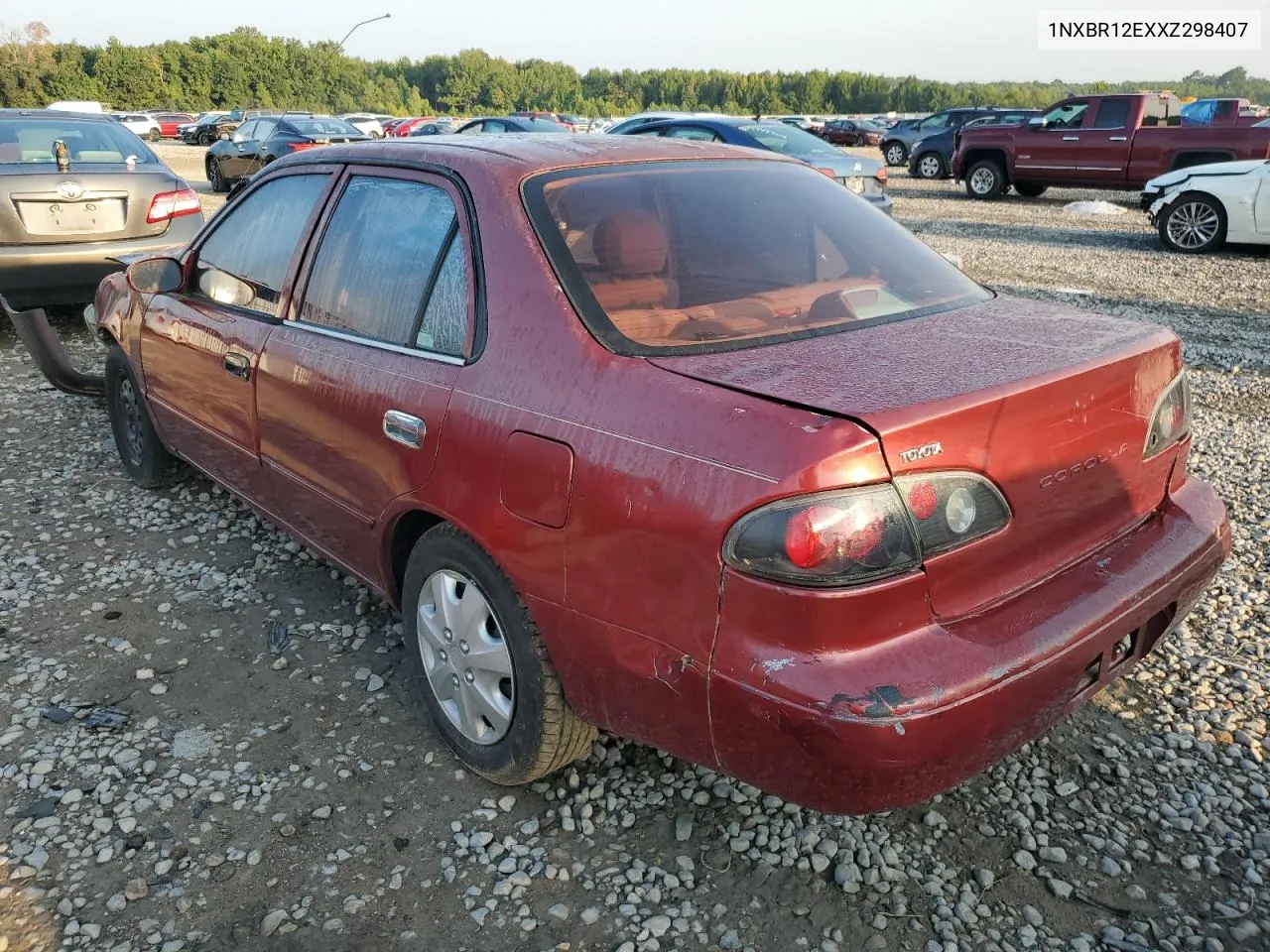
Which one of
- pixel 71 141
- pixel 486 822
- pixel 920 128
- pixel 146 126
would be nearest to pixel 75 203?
pixel 71 141

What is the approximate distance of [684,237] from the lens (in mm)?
2682

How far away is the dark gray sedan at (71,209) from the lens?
681 cm

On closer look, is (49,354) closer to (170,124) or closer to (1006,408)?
(1006,408)

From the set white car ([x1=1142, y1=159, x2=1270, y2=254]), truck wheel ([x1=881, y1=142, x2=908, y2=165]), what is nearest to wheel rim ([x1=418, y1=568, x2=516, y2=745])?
white car ([x1=1142, y1=159, x2=1270, y2=254])

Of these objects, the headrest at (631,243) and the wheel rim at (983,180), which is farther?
the wheel rim at (983,180)

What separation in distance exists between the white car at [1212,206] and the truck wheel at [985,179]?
6.05m

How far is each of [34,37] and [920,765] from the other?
276ft

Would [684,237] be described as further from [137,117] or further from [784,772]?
[137,117]

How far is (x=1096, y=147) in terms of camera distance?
626 inches

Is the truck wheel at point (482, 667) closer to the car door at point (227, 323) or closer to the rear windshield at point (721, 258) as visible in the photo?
the rear windshield at point (721, 258)

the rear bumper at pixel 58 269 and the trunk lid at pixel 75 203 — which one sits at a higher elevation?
the trunk lid at pixel 75 203

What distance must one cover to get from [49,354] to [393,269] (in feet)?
11.4

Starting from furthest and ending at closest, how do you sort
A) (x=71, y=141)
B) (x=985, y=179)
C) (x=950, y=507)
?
(x=985, y=179)
(x=71, y=141)
(x=950, y=507)

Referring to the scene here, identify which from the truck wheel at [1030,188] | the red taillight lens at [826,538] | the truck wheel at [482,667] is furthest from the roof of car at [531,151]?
the truck wheel at [1030,188]
